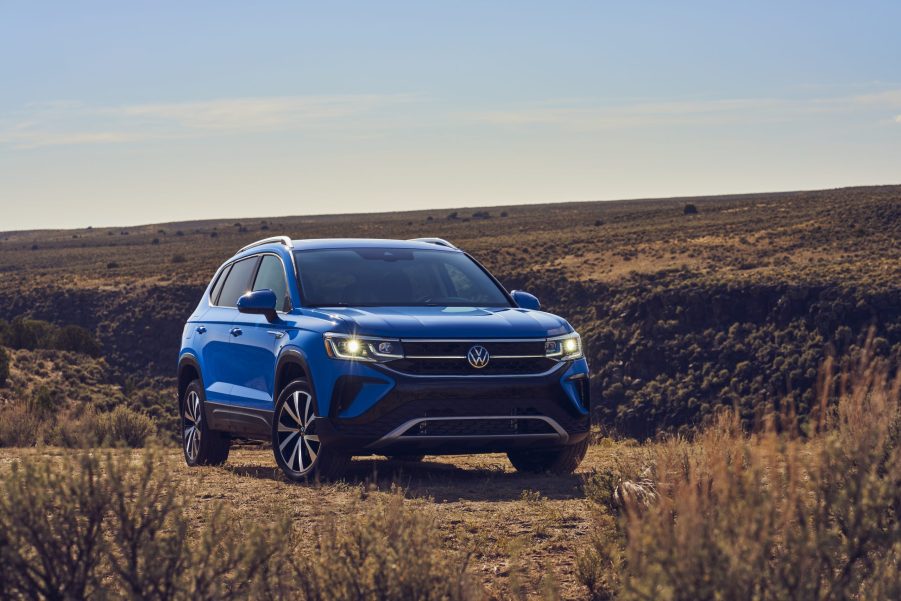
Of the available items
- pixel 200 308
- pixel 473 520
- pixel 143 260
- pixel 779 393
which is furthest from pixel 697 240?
pixel 473 520

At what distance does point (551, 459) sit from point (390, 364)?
1.85 metres

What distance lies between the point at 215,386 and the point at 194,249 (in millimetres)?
83074

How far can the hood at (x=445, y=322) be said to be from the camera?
348 inches

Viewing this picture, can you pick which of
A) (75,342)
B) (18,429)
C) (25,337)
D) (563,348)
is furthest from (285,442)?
(75,342)

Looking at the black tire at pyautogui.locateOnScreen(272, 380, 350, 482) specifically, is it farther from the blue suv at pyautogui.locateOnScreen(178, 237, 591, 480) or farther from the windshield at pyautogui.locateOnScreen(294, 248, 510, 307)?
the windshield at pyautogui.locateOnScreen(294, 248, 510, 307)

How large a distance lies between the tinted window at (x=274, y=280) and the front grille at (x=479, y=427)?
1695mm

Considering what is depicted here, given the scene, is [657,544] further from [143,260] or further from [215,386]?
[143,260]

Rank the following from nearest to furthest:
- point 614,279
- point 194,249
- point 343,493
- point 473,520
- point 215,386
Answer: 1. point 473,520
2. point 343,493
3. point 215,386
4. point 614,279
5. point 194,249

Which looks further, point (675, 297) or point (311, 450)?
point (675, 297)

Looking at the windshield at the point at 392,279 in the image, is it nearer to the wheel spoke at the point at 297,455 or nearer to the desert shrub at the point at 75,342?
the wheel spoke at the point at 297,455

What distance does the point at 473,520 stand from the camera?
7496 millimetres

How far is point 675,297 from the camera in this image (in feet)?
143

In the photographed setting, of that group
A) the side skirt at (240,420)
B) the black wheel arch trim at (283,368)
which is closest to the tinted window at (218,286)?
the side skirt at (240,420)

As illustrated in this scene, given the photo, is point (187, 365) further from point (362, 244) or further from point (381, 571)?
point (381, 571)
